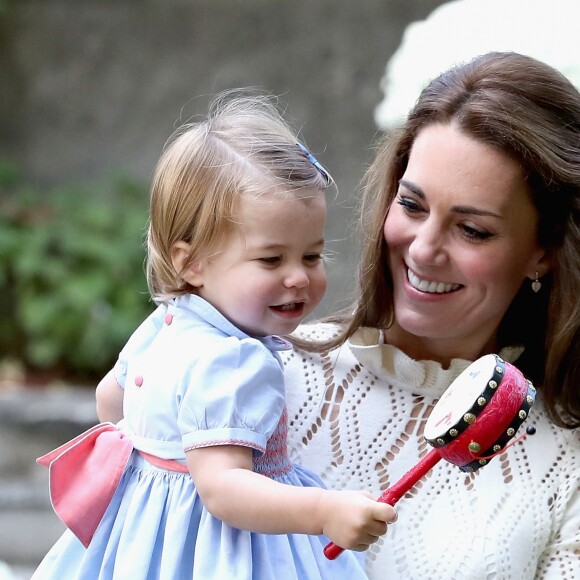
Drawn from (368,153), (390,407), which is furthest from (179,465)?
(368,153)

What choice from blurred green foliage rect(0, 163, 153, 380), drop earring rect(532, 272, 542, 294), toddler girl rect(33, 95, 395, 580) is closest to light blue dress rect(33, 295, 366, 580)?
Answer: toddler girl rect(33, 95, 395, 580)

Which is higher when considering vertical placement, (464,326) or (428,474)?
(464,326)

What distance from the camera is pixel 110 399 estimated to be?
8.19ft

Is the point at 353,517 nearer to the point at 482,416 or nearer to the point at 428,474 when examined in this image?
the point at 482,416

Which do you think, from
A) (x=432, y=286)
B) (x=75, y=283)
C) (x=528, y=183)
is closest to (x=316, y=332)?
(x=432, y=286)

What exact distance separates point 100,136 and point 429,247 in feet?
13.8

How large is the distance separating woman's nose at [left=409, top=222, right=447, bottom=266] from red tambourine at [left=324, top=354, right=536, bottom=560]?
543 mm

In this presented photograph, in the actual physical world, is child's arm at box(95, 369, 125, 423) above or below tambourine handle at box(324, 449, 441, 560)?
below

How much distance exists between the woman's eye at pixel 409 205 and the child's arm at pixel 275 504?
0.68 metres

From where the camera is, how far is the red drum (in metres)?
1.83

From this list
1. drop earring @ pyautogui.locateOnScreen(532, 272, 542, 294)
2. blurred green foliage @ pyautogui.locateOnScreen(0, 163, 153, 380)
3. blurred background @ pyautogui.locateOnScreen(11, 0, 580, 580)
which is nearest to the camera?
drop earring @ pyautogui.locateOnScreen(532, 272, 542, 294)

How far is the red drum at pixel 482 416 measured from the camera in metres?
1.83

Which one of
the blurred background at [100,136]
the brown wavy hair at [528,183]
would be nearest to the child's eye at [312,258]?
the brown wavy hair at [528,183]

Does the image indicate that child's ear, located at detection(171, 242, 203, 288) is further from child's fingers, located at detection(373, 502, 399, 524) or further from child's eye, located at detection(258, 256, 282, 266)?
child's fingers, located at detection(373, 502, 399, 524)
